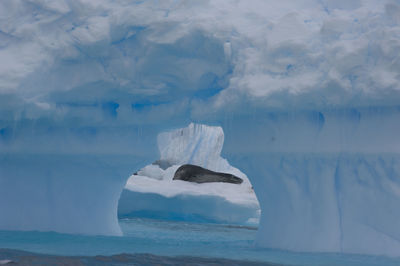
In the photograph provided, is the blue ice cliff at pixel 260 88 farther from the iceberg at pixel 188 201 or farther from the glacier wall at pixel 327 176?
the iceberg at pixel 188 201

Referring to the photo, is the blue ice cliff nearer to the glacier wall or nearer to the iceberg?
the glacier wall

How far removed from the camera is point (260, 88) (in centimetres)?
576

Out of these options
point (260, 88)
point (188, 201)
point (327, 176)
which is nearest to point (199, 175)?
point (188, 201)

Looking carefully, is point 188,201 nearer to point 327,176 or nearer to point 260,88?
point 327,176

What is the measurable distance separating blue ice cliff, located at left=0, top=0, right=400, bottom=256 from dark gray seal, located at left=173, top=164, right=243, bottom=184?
1164 cm

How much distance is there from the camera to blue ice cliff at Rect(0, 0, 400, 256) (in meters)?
5.56

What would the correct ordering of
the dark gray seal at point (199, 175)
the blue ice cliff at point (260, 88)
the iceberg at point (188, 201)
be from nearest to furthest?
the blue ice cliff at point (260, 88) < the iceberg at point (188, 201) < the dark gray seal at point (199, 175)

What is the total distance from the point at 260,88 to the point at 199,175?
1375cm

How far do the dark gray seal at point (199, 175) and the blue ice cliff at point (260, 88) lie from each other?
1164 centimetres

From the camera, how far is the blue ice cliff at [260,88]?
5.56 metres

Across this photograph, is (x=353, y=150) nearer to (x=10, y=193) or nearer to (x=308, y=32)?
(x=308, y=32)

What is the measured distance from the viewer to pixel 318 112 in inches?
235

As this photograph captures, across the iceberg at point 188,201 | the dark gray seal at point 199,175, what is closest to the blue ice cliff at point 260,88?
the iceberg at point 188,201

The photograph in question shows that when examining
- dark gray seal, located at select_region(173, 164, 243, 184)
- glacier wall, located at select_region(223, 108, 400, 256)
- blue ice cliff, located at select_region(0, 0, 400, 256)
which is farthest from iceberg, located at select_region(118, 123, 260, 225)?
glacier wall, located at select_region(223, 108, 400, 256)
